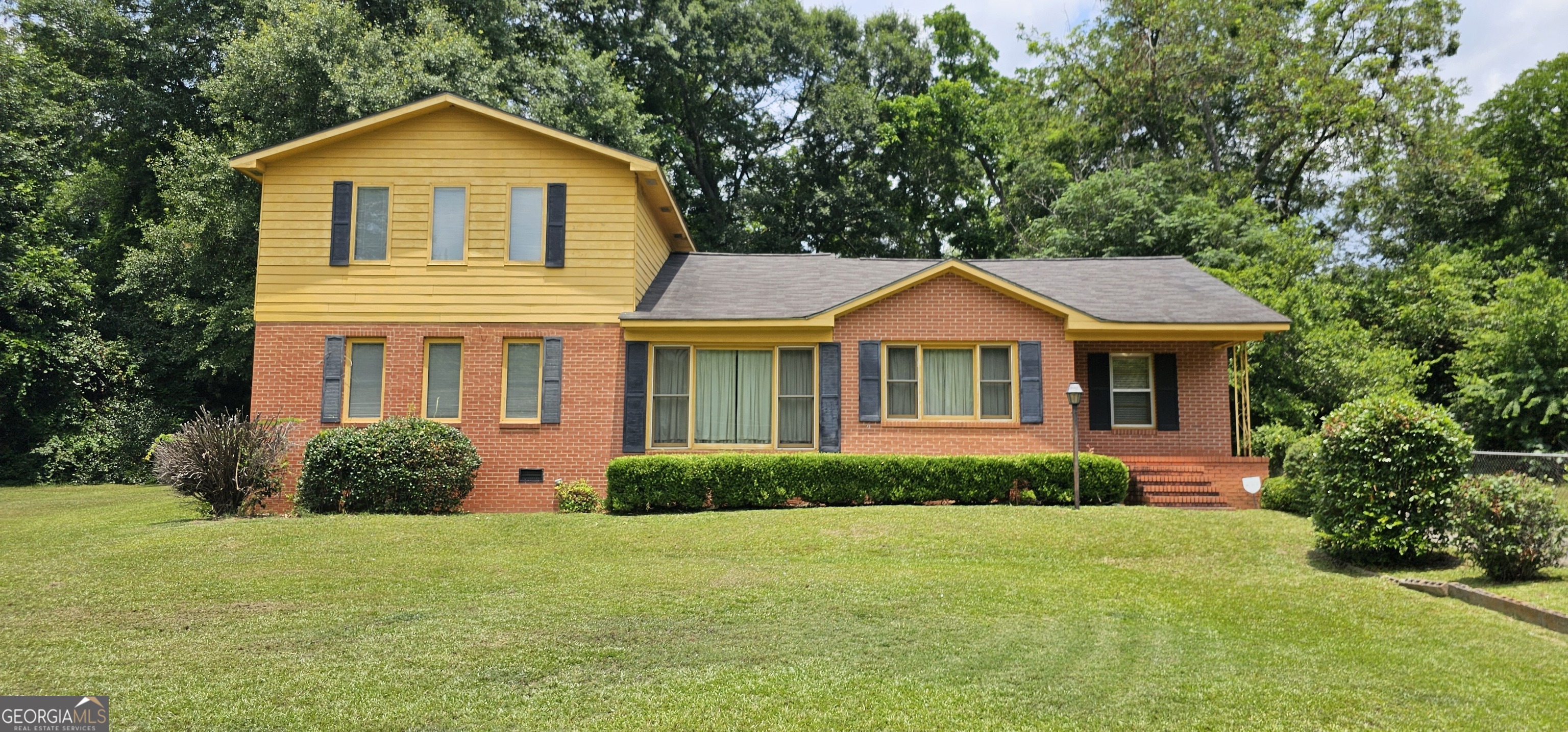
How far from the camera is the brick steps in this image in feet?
48.2

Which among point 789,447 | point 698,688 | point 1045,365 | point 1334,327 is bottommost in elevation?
point 698,688

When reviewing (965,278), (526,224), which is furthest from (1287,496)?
(526,224)

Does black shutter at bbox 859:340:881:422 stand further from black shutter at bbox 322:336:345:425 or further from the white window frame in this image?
black shutter at bbox 322:336:345:425

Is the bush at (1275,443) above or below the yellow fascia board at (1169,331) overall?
below

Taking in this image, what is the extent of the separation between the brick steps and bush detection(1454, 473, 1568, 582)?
528 cm

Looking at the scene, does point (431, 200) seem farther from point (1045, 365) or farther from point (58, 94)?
point (58, 94)

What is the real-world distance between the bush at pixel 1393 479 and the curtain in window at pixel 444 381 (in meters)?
12.5

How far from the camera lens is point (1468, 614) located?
26.1 feet

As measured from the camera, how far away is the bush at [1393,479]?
9.64 meters

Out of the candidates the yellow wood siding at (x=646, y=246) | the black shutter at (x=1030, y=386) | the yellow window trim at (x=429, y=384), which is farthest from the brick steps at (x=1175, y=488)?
the yellow window trim at (x=429, y=384)

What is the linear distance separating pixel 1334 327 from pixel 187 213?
27.2 meters

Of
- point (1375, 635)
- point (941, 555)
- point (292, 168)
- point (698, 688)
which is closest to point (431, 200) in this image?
point (292, 168)

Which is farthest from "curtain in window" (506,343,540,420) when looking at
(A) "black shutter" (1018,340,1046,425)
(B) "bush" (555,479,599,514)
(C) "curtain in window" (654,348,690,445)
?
(A) "black shutter" (1018,340,1046,425)

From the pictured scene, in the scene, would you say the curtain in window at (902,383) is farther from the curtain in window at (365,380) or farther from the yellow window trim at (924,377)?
the curtain in window at (365,380)
